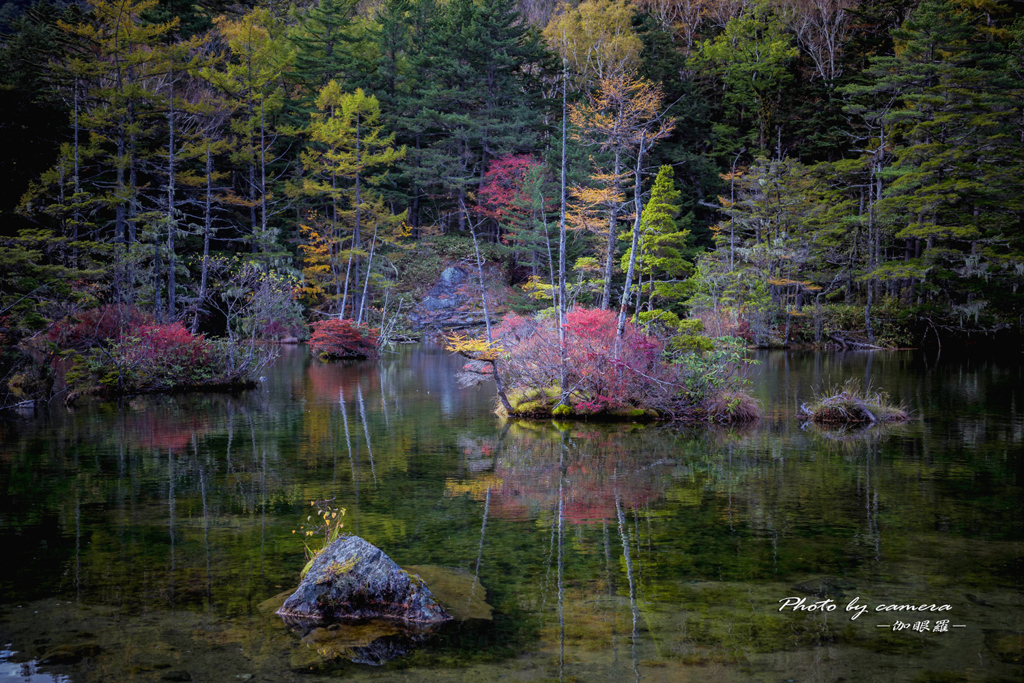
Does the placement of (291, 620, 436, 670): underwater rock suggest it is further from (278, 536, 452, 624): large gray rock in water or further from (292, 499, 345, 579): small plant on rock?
(292, 499, 345, 579): small plant on rock

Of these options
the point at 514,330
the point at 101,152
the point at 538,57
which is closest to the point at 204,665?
the point at 514,330

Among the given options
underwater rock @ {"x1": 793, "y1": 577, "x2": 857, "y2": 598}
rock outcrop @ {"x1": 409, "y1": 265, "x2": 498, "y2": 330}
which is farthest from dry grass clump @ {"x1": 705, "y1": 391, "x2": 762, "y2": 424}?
rock outcrop @ {"x1": 409, "y1": 265, "x2": 498, "y2": 330}

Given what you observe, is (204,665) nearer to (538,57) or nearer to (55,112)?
(55,112)

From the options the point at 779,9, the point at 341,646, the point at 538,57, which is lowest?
the point at 341,646

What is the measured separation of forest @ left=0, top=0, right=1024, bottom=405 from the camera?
26062mm

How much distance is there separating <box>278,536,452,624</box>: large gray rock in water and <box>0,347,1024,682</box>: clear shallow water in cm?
32

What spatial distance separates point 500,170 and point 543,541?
3823cm

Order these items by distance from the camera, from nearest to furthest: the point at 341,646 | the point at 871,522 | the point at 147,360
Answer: the point at 341,646 → the point at 871,522 → the point at 147,360

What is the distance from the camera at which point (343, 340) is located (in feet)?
108

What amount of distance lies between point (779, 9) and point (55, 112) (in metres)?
49.1

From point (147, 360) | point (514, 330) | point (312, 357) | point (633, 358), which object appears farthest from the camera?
point (312, 357)

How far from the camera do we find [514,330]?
1808cm

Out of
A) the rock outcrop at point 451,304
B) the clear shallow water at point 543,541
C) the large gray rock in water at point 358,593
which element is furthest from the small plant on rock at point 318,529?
the rock outcrop at point 451,304

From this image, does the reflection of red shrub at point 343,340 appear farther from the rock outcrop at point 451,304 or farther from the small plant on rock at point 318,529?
the small plant on rock at point 318,529
